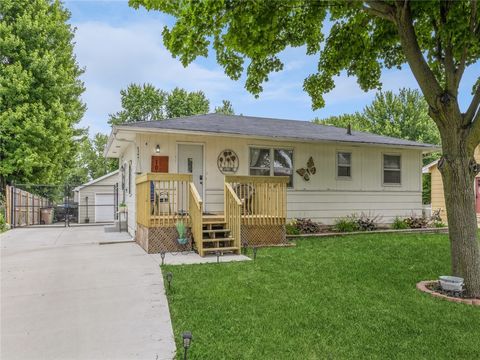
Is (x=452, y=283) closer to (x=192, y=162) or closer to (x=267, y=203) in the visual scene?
(x=267, y=203)

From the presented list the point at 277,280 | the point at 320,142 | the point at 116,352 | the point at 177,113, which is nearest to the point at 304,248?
the point at 277,280

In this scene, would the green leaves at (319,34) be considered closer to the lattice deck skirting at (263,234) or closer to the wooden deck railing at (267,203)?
the wooden deck railing at (267,203)

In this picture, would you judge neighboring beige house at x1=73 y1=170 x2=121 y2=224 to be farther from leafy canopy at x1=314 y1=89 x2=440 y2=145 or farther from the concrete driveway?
leafy canopy at x1=314 y1=89 x2=440 y2=145

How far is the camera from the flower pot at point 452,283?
4.55 metres

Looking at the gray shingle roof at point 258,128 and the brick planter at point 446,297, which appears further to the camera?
the gray shingle roof at point 258,128

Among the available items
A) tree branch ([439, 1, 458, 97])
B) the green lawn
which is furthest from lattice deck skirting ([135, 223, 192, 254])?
tree branch ([439, 1, 458, 97])

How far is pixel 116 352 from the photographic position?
9.93 ft

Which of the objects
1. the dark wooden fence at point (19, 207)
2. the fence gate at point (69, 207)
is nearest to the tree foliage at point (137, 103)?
the fence gate at point (69, 207)

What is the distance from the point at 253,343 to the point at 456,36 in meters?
5.55

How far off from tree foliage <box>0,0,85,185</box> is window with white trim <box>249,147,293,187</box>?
415 inches

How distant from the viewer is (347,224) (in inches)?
424

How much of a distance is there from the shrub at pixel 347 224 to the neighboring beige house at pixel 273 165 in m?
0.19

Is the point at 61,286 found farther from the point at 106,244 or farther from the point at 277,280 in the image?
the point at 106,244

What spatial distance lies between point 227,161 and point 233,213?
8.32 ft
